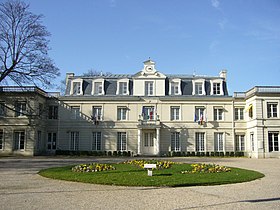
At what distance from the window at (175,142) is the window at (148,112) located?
9.95 ft

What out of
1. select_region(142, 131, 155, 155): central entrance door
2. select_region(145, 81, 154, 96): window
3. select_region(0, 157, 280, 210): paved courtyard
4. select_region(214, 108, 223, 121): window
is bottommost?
select_region(0, 157, 280, 210): paved courtyard

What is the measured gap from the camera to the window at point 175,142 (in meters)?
34.3

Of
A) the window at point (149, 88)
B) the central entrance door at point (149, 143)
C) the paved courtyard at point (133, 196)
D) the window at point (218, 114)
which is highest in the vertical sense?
the window at point (149, 88)

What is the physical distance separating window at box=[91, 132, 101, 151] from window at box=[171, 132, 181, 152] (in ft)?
27.3

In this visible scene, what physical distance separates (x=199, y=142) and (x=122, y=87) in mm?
11004

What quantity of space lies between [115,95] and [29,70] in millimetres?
12080

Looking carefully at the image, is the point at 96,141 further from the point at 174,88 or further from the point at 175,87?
the point at 175,87

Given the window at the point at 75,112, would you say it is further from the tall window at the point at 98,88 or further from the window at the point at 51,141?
the window at the point at 51,141

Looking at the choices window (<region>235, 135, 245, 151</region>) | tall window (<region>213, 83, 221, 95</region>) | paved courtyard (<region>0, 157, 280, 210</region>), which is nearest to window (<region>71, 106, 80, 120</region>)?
tall window (<region>213, 83, 221, 95</region>)

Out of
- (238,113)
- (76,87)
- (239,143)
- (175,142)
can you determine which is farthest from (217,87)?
(76,87)

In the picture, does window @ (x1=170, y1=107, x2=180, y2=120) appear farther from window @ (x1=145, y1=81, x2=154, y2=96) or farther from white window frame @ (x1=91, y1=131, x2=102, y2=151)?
white window frame @ (x1=91, y1=131, x2=102, y2=151)

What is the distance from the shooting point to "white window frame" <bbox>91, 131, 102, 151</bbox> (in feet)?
114

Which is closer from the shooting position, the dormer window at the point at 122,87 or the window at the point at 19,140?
the window at the point at 19,140

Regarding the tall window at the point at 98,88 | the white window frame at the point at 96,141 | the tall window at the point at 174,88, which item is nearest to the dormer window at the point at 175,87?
Answer: the tall window at the point at 174,88
